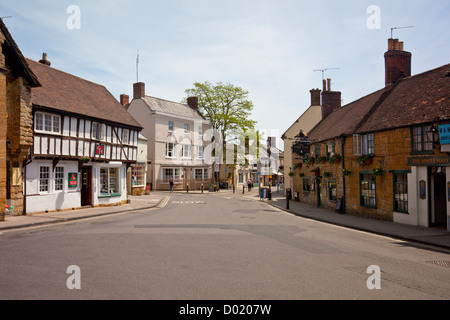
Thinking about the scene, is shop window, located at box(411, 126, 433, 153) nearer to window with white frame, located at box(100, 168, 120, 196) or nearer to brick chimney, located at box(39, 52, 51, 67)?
window with white frame, located at box(100, 168, 120, 196)

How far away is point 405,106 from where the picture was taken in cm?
1742

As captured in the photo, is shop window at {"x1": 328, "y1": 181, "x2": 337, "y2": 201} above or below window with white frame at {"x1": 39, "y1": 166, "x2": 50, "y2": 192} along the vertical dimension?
below

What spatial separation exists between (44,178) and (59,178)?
1.04 meters

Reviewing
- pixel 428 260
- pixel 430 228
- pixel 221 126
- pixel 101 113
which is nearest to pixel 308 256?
pixel 428 260

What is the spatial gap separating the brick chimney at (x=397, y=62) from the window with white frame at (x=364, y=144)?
17.9ft

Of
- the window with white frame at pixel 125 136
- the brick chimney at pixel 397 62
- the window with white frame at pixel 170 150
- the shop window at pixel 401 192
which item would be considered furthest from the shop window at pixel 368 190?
the window with white frame at pixel 170 150

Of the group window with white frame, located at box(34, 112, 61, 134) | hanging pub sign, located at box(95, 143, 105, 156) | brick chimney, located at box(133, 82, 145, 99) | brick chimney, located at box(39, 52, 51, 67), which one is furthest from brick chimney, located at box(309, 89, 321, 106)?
window with white frame, located at box(34, 112, 61, 134)

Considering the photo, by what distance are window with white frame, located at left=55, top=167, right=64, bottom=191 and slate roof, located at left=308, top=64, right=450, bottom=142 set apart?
57.8 feet

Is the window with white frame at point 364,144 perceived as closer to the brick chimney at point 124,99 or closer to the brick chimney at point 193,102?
the brick chimney at point 124,99

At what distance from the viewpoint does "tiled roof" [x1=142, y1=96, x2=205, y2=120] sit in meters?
42.4

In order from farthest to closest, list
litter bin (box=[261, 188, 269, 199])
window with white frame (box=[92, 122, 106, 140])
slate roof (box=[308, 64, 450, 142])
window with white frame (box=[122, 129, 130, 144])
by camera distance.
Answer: litter bin (box=[261, 188, 269, 199]) < window with white frame (box=[122, 129, 130, 144]) < window with white frame (box=[92, 122, 106, 140]) < slate roof (box=[308, 64, 450, 142])

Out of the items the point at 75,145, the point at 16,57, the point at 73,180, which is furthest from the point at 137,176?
the point at 16,57
